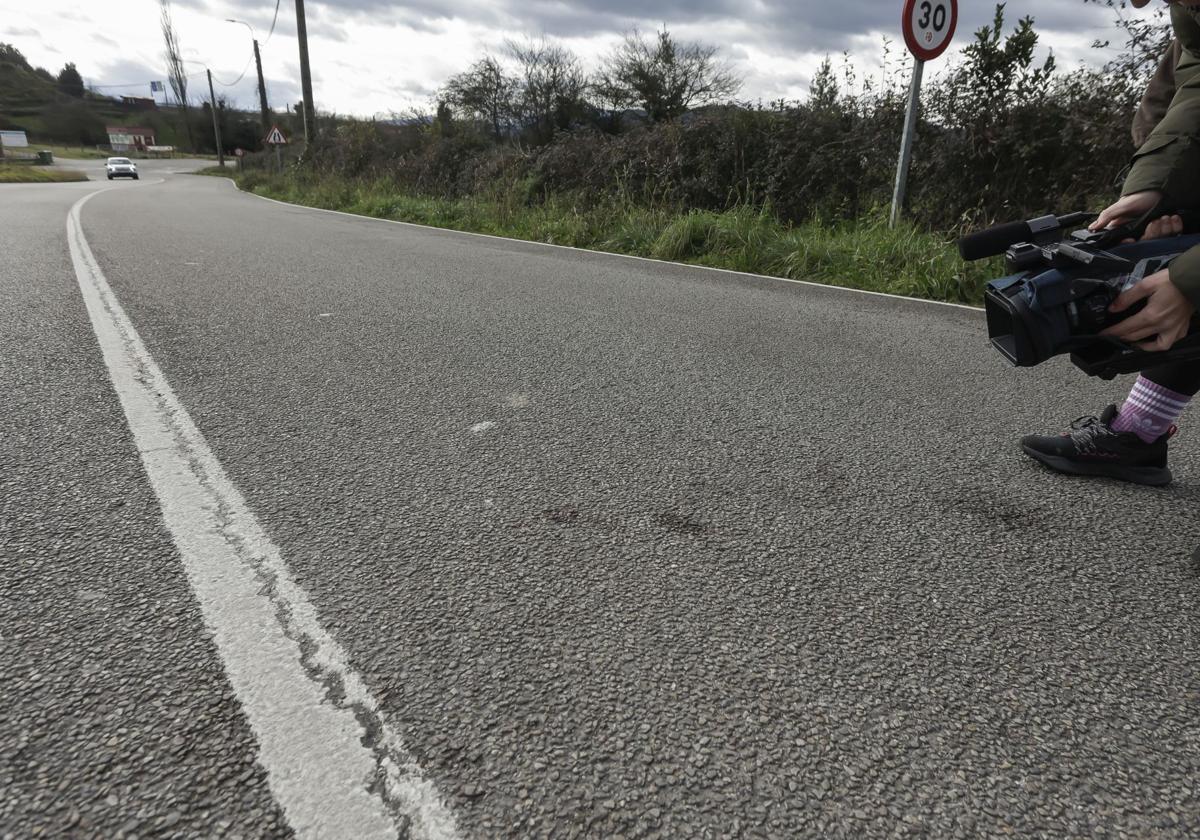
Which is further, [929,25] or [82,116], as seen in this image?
[82,116]

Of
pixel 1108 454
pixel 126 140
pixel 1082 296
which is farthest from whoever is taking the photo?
pixel 126 140

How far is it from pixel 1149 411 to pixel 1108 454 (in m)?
0.19

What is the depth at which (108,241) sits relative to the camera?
8.60m

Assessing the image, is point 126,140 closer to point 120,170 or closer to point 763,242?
point 120,170

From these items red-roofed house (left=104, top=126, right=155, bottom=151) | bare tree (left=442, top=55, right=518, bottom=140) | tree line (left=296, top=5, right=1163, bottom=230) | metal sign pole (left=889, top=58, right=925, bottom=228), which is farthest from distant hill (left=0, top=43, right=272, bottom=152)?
metal sign pole (left=889, top=58, right=925, bottom=228)

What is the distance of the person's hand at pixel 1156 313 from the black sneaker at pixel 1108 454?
877 mm

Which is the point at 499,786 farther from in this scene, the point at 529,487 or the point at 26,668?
the point at 529,487

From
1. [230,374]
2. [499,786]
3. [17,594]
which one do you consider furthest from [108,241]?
[499,786]

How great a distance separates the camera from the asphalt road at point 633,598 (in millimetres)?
1241

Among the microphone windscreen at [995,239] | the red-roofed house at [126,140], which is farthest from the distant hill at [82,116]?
the microphone windscreen at [995,239]

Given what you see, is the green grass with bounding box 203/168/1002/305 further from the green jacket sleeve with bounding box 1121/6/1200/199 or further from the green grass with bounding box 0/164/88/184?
the green grass with bounding box 0/164/88/184

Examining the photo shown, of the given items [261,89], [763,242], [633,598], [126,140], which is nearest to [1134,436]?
[633,598]

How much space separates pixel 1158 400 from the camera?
2.42 meters

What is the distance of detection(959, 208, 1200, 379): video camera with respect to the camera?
5.97 ft
